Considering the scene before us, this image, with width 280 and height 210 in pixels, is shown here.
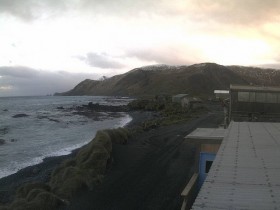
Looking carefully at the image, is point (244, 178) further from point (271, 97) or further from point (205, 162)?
→ point (271, 97)

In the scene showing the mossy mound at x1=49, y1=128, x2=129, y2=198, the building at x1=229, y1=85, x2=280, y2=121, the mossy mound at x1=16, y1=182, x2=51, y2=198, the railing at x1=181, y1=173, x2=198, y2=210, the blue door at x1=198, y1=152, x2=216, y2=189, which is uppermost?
the building at x1=229, y1=85, x2=280, y2=121

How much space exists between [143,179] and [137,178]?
480 millimetres

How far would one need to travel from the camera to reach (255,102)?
110 ft

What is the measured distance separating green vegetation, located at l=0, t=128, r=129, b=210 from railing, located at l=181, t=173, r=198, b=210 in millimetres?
7081

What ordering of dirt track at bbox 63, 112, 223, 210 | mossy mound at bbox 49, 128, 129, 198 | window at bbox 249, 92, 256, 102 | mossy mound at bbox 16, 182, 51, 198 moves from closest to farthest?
dirt track at bbox 63, 112, 223, 210 < mossy mound at bbox 49, 128, 129, 198 < mossy mound at bbox 16, 182, 51, 198 < window at bbox 249, 92, 256, 102

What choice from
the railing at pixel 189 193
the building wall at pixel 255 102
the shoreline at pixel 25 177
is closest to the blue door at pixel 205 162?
the railing at pixel 189 193

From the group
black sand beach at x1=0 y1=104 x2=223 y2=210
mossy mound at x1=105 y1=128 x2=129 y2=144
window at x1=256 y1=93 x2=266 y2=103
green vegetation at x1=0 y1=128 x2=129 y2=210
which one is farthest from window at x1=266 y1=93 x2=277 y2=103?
green vegetation at x1=0 y1=128 x2=129 y2=210

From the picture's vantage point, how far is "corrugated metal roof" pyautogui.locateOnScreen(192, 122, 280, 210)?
4.84m

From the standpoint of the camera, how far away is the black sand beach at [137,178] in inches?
660

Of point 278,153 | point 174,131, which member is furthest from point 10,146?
point 278,153

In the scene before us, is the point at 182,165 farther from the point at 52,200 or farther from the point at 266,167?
the point at 266,167

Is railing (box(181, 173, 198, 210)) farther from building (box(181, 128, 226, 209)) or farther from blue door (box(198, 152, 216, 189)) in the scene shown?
blue door (box(198, 152, 216, 189))

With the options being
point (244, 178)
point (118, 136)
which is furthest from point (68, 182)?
point (244, 178)

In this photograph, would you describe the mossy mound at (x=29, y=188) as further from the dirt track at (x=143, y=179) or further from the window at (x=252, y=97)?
the window at (x=252, y=97)
